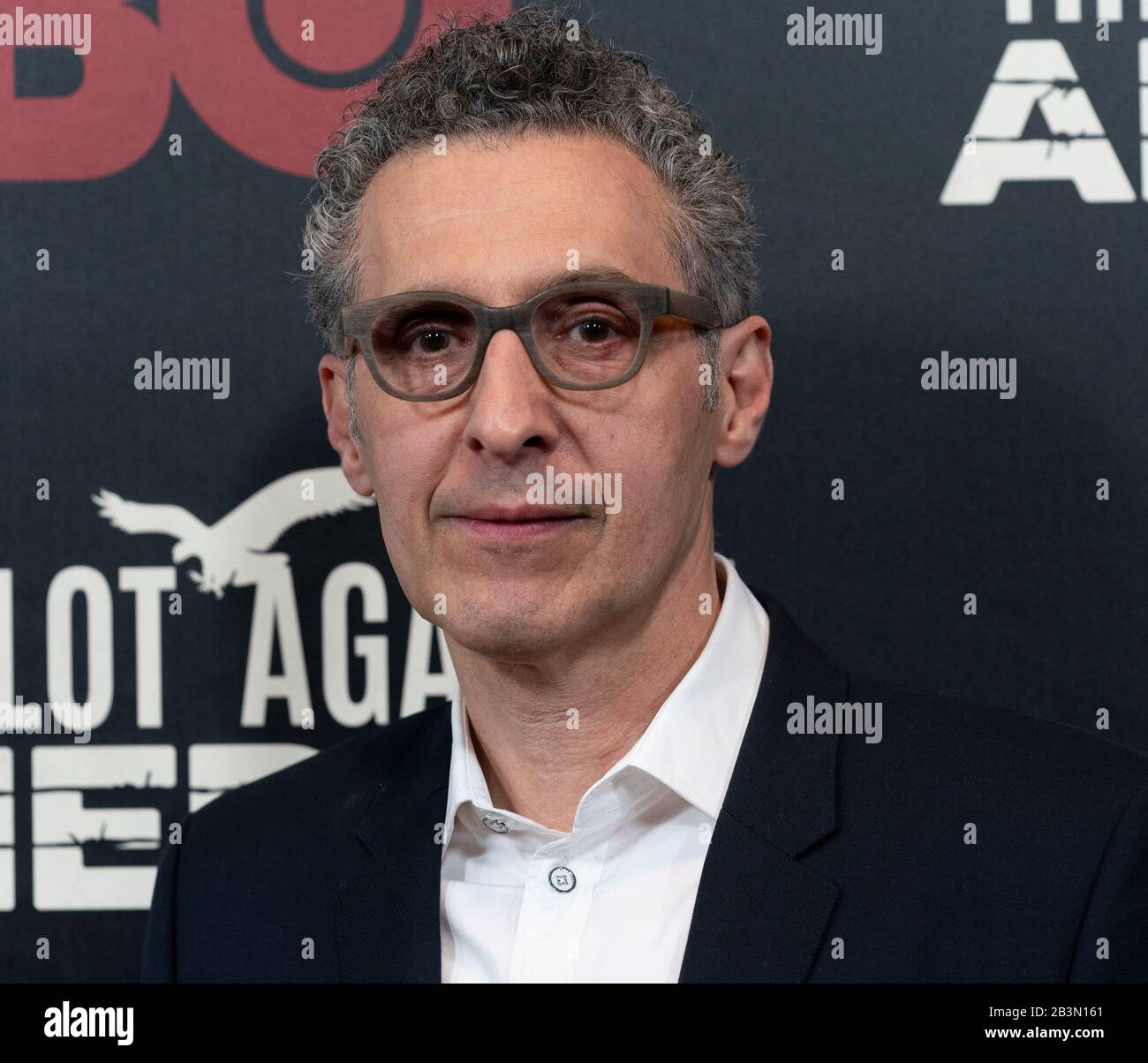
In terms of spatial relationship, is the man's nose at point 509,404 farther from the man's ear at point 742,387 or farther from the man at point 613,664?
the man's ear at point 742,387

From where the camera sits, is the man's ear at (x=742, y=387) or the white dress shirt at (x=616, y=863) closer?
the white dress shirt at (x=616, y=863)

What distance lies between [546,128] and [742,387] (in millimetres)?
374

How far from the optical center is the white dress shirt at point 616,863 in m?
1.35

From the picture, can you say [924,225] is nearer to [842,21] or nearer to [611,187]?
[842,21]

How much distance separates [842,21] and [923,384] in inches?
21.3

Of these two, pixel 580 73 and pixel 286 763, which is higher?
pixel 580 73

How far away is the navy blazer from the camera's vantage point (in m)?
1.29

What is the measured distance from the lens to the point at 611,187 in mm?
1393

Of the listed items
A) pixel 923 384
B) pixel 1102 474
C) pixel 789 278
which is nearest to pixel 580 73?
pixel 789 278

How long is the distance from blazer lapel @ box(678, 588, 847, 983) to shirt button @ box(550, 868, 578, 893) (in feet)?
0.46

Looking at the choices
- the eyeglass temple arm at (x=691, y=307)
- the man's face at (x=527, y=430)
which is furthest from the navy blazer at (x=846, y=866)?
the eyeglass temple arm at (x=691, y=307)

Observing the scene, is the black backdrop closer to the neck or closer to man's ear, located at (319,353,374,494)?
man's ear, located at (319,353,374,494)

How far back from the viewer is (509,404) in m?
1.29

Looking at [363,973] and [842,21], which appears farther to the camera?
[842,21]
